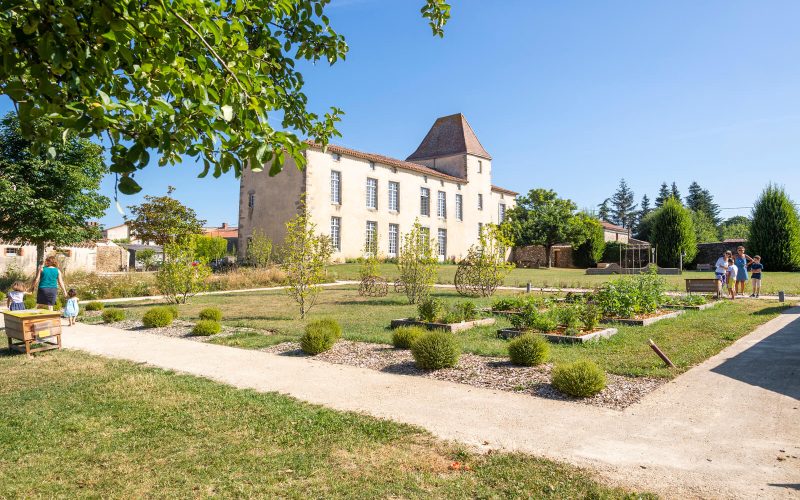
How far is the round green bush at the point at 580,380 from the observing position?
5.56 m

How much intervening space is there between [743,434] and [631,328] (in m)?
6.22

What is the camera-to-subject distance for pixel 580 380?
559 cm

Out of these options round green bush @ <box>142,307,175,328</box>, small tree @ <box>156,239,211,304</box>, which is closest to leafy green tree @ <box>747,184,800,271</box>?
small tree @ <box>156,239,211,304</box>

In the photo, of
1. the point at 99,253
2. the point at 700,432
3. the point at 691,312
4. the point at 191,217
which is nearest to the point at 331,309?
the point at 691,312

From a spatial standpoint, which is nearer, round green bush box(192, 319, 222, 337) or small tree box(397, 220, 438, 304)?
round green bush box(192, 319, 222, 337)

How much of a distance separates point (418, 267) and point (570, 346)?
27.2 feet

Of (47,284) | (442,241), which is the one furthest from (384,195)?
(47,284)

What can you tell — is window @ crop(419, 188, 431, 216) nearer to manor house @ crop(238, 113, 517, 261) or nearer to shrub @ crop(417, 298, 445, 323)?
manor house @ crop(238, 113, 517, 261)

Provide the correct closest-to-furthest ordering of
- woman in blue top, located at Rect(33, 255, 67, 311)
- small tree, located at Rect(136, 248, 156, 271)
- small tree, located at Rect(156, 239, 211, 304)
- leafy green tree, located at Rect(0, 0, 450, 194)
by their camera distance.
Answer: leafy green tree, located at Rect(0, 0, 450, 194), woman in blue top, located at Rect(33, 255, 67, 311), small tree, located at Rect(156, 239, 211, 304), small tree, located at Rect(136, 248, 156, 271)

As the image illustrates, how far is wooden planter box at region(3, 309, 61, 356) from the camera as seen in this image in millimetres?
8453

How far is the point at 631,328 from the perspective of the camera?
10344 millimetres

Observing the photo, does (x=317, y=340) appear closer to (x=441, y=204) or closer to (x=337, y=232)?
(x=337, y=232)

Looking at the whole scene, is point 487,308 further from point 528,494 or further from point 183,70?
point 183,70

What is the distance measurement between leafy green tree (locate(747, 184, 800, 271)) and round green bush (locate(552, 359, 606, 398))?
38.7 metres
